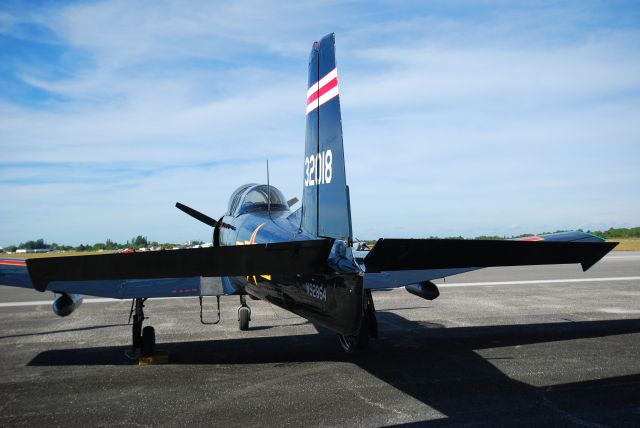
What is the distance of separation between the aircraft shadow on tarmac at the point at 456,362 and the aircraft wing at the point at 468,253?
6.03 feet

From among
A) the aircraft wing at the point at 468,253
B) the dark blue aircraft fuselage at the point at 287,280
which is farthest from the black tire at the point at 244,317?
the aircraft wing at the point at 468,253

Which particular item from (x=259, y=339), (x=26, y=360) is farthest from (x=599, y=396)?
(x=26, y=360)

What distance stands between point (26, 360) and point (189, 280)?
128 inches

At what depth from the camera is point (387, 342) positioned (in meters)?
11.0

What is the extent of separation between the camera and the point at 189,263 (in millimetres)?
4977

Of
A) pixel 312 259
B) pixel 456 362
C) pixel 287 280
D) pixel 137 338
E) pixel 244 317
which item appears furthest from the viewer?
pixel 244 317

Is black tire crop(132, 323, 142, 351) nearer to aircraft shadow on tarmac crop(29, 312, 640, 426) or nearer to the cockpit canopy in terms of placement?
aircraft shadow on tarmac crop(29, 312, 640, 426)

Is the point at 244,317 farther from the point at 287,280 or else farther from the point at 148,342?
the point at 287,280

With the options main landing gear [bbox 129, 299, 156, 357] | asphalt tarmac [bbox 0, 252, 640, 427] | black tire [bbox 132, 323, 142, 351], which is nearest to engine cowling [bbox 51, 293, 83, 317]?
asphalt tarmac [bbox 0, 252, 640, 427]

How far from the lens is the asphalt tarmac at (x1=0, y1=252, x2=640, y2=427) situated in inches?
257

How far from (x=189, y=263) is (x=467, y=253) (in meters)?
2.83

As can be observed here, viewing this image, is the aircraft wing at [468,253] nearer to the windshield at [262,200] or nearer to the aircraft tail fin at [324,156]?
the aircraft tail fin at [324,156]

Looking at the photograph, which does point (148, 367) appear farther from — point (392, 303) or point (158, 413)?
point (392, 303)

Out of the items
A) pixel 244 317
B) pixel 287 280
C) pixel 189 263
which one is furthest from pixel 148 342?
pixel 189 263
